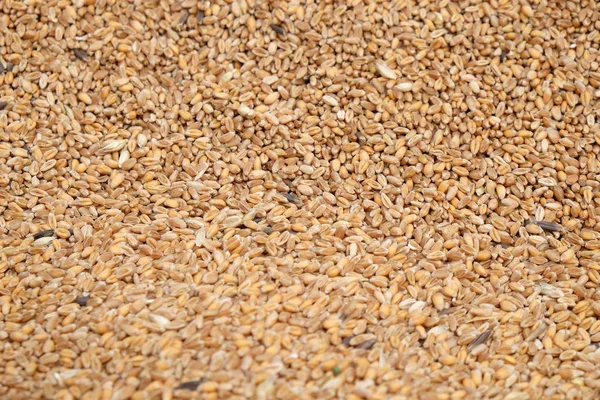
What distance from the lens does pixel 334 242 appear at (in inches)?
78.6

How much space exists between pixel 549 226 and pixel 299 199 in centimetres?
71

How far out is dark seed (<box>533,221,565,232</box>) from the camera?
2.06 meters

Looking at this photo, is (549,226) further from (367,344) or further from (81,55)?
(81,55)

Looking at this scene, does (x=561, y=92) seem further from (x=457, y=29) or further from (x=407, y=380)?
(x=407, y=380)

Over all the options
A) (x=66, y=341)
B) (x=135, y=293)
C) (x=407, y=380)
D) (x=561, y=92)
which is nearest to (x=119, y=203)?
(x=135, y=293)

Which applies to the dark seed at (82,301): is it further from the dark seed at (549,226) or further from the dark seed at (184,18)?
the dark seed at (549,226)

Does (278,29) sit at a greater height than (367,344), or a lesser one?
greater

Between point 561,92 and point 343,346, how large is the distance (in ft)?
3.51

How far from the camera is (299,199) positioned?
6.90ft

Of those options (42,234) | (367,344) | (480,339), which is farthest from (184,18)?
(480,339)

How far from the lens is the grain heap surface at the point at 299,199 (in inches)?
68.4

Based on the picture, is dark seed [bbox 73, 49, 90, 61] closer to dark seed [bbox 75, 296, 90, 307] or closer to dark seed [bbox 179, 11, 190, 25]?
dark seed [bbox 179, 11, 190, 25]

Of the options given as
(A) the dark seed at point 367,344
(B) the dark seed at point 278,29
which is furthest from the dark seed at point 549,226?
(B) the dark seed at point 278,29

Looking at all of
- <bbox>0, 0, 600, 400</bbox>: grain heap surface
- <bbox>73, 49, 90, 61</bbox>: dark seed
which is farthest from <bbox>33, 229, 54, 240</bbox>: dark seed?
<bbox>73, 49, 90, 61</bbox>: dark seed
